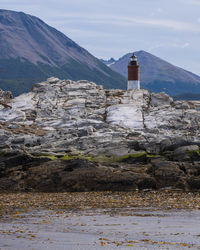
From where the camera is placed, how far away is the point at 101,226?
102 feet

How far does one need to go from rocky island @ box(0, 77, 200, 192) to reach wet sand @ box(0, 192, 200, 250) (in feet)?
30.6

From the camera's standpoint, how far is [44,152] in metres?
65.1

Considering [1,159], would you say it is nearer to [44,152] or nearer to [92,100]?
[44,152]

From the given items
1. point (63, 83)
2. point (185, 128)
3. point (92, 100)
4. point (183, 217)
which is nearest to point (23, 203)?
point (183, 217)

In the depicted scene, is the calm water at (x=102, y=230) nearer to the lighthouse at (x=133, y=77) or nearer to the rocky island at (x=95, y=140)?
the rocky island at (x=95, y=140)

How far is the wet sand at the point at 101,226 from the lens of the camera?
2516cm

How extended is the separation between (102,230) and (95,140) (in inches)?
1780

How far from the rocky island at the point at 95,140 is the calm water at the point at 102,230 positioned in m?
15.8

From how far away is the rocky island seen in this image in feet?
178

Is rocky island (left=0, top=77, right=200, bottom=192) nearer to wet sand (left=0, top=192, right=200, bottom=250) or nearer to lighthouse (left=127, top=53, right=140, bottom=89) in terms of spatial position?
wet sand (left=0, top=192, right=200, bottom=250)

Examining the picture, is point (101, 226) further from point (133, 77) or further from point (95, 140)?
point (133, 77)

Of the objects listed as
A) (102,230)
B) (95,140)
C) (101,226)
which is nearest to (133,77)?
(95,140)

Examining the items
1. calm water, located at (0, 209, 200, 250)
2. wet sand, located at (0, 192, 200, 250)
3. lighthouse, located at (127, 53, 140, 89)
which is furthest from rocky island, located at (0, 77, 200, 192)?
lighthouse, located at (127, 53, 140, 89)

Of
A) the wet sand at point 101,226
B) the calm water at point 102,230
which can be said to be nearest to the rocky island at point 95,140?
the wet sand at point 101,226
